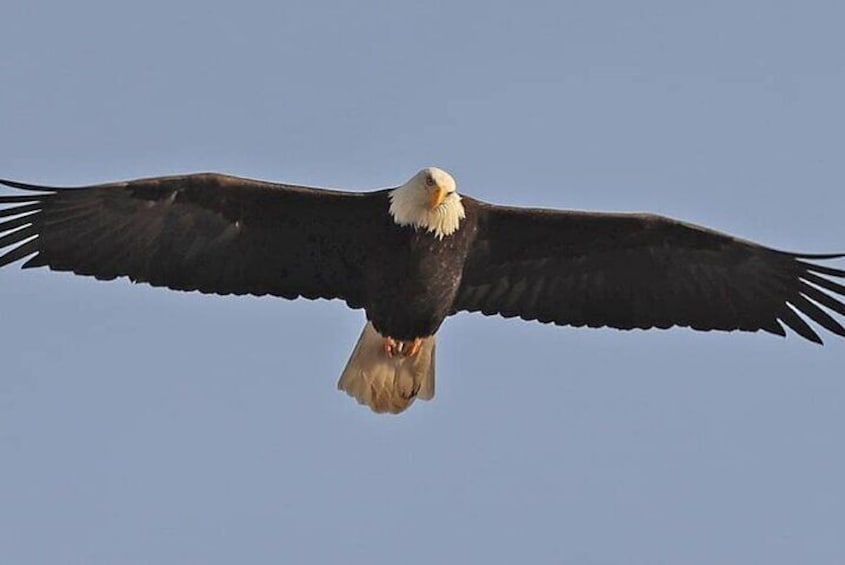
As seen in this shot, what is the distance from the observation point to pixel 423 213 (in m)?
13.0

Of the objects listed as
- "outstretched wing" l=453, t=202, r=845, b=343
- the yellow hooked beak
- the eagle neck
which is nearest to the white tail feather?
"outstretched wing" l=453, t=202, r=845, b=343

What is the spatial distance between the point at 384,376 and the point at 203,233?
141 cm

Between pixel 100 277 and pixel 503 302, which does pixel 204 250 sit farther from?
pixel 503 302

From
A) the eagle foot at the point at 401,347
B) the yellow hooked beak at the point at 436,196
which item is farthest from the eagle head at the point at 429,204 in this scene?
the eagle foot at the point at 401,347

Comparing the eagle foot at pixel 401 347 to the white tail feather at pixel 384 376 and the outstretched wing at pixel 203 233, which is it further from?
the outstretched wing at pixel 203 233

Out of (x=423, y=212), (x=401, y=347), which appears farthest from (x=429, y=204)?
(x=401, y=347)

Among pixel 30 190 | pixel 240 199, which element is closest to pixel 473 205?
pixel 240 199

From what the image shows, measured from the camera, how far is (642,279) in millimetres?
13719

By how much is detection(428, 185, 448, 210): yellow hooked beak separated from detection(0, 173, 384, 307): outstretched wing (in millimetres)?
324

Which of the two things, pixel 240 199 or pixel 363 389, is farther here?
pixel 363 389

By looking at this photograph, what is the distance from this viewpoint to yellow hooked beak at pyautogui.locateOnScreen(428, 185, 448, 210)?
12953mm

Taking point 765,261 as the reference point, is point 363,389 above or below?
below

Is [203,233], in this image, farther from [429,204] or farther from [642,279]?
[642,279]

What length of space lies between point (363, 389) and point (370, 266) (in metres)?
1.14
